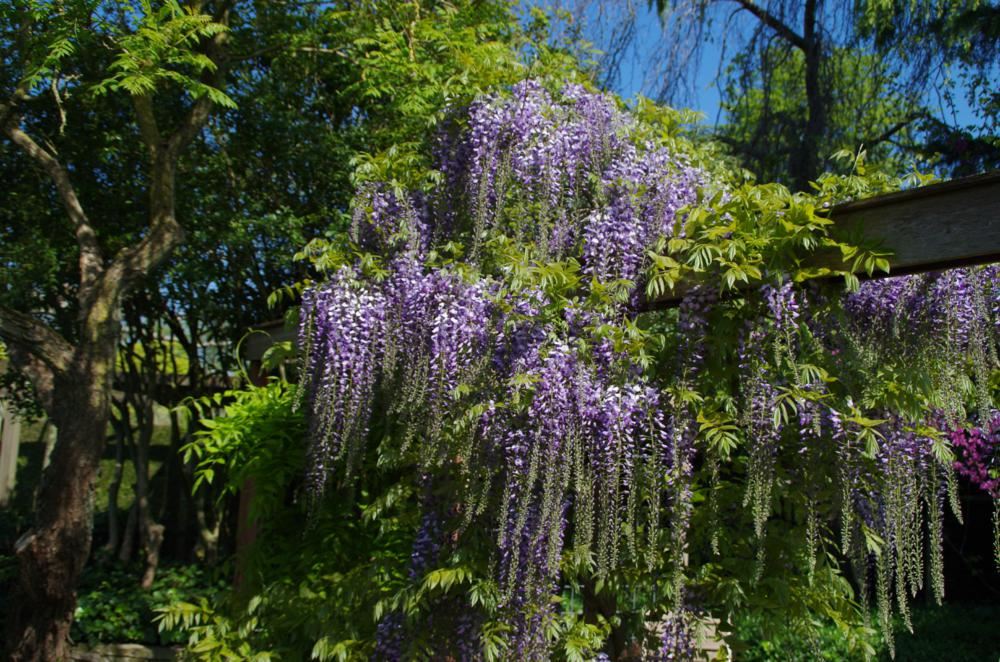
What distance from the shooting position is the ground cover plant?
243 cm

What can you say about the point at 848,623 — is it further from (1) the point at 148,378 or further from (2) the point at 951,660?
(1) the point at 148,378

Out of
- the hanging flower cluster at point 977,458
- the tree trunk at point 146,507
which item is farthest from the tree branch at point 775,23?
the tree trunk at point 146,507

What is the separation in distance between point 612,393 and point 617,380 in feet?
0.16

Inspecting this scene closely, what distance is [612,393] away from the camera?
2510 mm

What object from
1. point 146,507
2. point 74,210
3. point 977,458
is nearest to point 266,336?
point 74,210

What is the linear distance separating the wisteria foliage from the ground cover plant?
10 mm

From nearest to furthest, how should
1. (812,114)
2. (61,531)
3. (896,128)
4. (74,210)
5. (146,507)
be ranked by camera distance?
(61,531), (74,210), (812,114), (146,507), (896,128)

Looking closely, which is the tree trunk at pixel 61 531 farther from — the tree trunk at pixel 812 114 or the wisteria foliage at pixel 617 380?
the tree trunk at pixel 812 114

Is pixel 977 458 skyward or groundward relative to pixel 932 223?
groundward

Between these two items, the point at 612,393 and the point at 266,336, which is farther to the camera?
the point at 266,336

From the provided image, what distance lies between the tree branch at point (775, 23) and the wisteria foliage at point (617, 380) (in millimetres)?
2854

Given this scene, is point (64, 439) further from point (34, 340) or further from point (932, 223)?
point (932, 223)

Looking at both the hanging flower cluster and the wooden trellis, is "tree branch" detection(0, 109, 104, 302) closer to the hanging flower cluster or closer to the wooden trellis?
the wooden trellis

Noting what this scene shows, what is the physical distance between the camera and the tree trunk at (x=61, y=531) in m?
4.41
